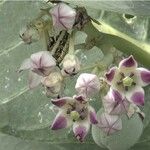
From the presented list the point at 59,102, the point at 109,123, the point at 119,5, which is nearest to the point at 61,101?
the point at 59,102

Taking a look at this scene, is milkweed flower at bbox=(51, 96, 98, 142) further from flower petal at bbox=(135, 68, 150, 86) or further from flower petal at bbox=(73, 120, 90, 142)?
flower petal at bbox=(135, 68, 150, 86)

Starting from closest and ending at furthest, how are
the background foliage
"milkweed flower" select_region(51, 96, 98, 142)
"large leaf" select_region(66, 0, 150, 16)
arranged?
"large leaf" select_region(66, 0, 150, 16) → "milkweed flower" select_region(51, 96, 98, 142) → the background foliage

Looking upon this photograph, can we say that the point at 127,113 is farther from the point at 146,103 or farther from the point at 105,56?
the point at 146,103

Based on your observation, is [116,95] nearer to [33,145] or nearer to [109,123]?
[109,123]

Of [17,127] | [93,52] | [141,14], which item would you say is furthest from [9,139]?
[141,14]

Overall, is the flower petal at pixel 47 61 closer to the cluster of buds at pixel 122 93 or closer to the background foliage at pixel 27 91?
the cluster of buds at pixel 122 93

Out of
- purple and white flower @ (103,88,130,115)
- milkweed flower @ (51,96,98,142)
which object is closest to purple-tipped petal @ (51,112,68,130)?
milkweed flower @ (51,96,98,142)

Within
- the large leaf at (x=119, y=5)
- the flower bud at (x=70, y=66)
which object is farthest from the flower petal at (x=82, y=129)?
the large leaf at (x=119, y=5)
